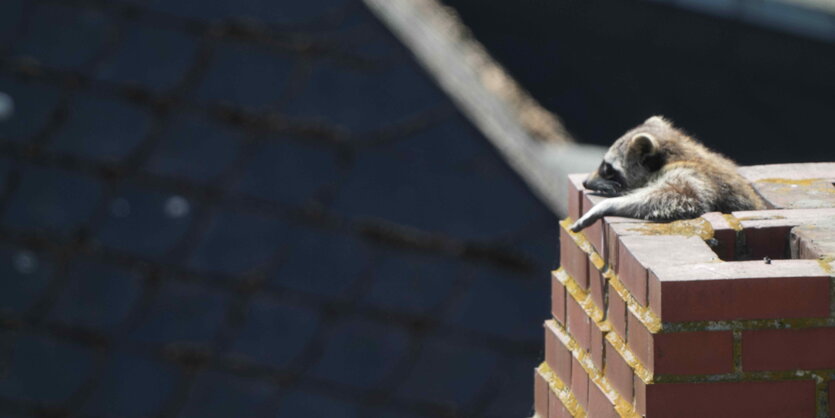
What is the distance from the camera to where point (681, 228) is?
11.5 ft

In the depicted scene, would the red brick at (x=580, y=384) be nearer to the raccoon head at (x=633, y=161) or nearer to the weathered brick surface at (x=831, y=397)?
A: the weathered brick surface at (x=831, y=397)

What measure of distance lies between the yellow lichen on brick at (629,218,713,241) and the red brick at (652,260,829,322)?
42 cm

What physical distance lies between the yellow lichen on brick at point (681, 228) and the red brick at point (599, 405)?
39 cm

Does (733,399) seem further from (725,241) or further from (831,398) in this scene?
(725,241)

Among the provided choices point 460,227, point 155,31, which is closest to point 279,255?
point 460,227

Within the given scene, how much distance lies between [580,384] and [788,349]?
0.74 meters

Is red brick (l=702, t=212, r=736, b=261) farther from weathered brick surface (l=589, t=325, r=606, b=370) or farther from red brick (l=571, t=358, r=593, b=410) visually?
red brick (l=571, t=358, r=593, b=410)

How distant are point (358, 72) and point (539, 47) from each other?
220 cm

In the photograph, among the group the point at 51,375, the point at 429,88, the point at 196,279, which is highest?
the point at 429,88

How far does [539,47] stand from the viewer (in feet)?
36.0

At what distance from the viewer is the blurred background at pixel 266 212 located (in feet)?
27.0

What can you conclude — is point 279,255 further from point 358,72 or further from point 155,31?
point 155,31

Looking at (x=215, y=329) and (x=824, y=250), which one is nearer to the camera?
(x=824, y=250)

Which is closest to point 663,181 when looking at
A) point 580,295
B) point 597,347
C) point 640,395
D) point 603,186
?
point 603,186
